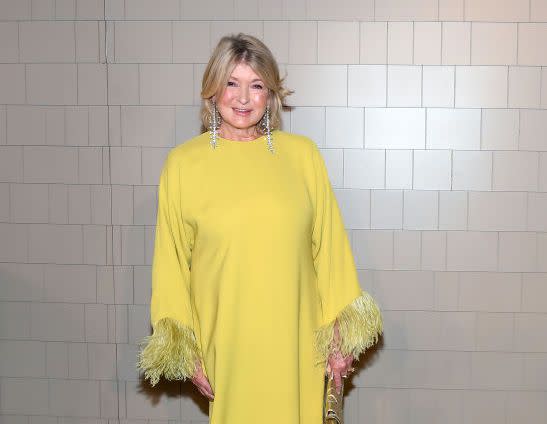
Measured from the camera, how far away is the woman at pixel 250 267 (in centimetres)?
200

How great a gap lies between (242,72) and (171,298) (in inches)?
25.5

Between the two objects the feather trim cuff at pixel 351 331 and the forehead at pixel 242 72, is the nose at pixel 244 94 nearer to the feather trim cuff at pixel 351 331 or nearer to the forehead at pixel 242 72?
the forehead at pixel 242 72

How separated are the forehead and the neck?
16 centimetres

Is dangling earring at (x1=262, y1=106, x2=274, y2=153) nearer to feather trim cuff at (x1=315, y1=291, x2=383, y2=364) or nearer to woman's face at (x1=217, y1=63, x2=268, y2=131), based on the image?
woman's face at (x1=217, y1=63, x2=268, y2=131)

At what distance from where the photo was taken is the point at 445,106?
8.98 feet

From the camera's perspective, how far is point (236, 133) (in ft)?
6.90

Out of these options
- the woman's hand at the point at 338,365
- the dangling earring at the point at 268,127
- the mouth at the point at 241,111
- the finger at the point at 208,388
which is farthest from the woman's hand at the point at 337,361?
the mouth at the point at 241,111

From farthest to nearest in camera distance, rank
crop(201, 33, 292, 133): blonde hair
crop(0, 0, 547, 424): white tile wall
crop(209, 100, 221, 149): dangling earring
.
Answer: crop(0, 0, 547, 424): white tile wall
crop(209, 100, 221, 149): dangling earring
crop(201, 33, 292, 133): blonde hair

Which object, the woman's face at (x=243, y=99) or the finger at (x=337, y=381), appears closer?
the woman's face at (x=243, y=99)

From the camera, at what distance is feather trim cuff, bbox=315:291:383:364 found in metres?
2.09

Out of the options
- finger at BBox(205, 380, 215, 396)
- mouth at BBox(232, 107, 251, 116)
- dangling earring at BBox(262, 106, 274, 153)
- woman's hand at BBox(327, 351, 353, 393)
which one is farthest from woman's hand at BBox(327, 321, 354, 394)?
mouth at BBox(232, 107, 251, 116)

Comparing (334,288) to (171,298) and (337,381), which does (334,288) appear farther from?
(171,298)

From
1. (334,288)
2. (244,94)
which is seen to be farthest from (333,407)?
(244,94)

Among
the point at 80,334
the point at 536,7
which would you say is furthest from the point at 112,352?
the point at 536,7
